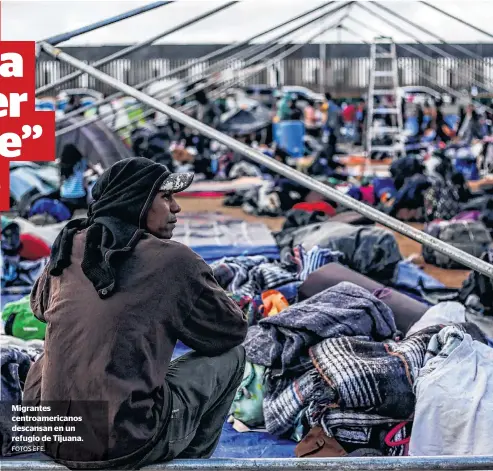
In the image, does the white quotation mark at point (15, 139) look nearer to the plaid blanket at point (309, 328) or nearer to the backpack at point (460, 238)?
the plaid blanket at point (309, 328)

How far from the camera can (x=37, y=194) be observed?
9.08 metres

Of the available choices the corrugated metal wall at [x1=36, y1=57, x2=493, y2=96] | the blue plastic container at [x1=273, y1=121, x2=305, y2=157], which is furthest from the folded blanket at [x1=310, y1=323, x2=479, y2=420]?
the corrugated metal wall at [x1=36, y1=57, x2=493, y2=96]

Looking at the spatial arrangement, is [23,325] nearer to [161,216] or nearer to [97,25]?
[97,25]

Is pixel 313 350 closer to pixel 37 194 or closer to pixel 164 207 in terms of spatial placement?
pixel 164 207

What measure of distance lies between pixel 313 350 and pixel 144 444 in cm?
126

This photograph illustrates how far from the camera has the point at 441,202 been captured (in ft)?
28.7

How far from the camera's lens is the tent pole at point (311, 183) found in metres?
3.44

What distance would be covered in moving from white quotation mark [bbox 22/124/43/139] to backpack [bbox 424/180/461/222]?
17.8 feet

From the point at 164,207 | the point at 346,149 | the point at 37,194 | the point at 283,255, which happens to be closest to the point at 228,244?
the point at 283,255

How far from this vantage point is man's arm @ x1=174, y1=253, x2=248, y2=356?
273cm

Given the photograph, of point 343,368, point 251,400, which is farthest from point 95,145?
point 343,368

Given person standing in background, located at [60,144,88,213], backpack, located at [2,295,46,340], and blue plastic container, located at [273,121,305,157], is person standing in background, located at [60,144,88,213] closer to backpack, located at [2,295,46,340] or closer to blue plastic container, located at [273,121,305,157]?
backpack, located at [2,295,46,340]

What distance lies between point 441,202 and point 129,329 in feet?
21.3

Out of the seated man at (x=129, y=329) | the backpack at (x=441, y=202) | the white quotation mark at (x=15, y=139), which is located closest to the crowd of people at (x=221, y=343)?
the seated man at (x=129, y=329)
